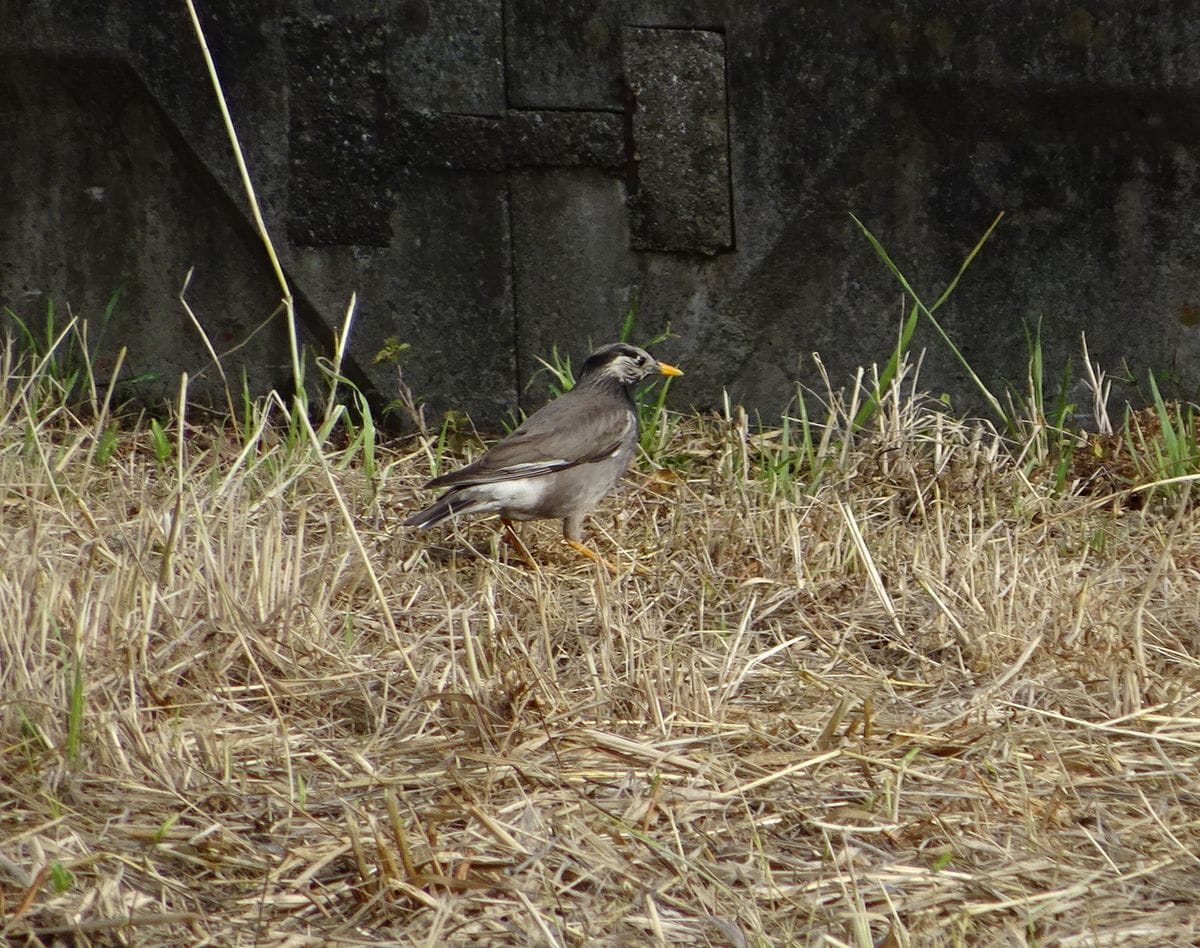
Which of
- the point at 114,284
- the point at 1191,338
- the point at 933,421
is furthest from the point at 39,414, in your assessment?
the point at 1191,338

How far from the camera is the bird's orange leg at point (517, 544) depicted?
15.9 ft

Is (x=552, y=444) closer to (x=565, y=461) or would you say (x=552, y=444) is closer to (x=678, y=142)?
(x=565, y=461)

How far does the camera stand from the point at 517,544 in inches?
201

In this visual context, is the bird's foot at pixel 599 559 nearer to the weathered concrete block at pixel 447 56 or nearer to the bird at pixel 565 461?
the bird at pixel 565 461

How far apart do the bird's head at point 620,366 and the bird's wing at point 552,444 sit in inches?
4.7

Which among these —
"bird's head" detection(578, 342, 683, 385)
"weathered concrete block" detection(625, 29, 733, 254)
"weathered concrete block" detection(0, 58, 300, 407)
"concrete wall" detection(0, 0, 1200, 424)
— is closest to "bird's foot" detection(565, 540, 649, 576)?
"bird's head" detection(578, 342, 683, 385)

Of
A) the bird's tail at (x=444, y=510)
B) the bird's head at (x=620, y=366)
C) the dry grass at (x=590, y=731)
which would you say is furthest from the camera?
the bird's head at (x=620, y=366)

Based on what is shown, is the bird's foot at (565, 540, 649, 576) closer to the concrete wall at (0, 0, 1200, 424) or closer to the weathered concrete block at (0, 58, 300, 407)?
the concrete wall at (0, 0, 1200, 424)

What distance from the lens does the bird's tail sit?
4668mm

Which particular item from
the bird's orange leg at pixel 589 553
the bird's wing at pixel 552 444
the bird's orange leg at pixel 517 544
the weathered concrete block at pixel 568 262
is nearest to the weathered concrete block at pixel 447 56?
the weathered concrete block at pixel 568 262

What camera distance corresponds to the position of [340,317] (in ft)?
18.2

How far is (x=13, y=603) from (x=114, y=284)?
2.65m

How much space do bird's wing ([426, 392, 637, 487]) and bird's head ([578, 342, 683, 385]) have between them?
0.40 ft

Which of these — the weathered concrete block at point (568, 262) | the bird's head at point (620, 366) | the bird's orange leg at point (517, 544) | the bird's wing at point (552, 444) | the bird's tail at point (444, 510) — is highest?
the weathered concrete block at point (568, 262)
